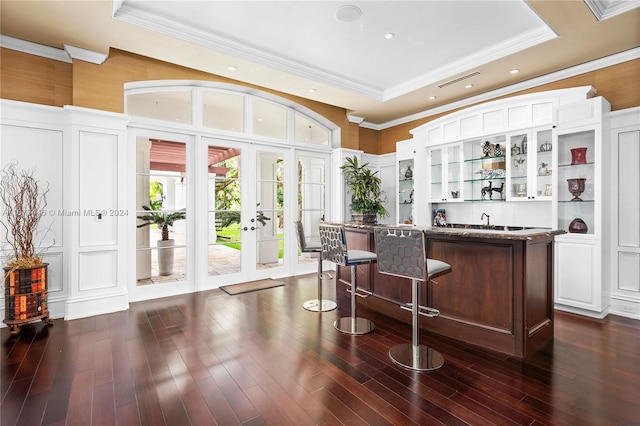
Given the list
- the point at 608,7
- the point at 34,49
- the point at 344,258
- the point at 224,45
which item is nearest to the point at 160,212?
the point at 34,49

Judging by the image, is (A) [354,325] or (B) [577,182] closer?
(A) [354,325]

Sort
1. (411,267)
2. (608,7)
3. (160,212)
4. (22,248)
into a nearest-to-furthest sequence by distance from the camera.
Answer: (411,267), (608,7), (22,248), (160,212)

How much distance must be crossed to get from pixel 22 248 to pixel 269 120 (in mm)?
3670

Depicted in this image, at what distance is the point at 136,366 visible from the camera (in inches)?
97.5

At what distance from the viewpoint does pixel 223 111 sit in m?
4.93

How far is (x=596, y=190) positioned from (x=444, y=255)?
2.13m

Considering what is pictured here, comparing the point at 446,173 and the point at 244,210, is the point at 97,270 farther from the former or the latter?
the point at 446,173

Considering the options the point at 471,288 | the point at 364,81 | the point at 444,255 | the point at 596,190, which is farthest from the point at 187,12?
the point at 596,190

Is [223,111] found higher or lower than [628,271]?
higher

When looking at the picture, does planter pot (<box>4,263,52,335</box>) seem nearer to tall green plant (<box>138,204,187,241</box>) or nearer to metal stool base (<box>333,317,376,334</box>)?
tall green plant (<box>138,204,187,241</box>)


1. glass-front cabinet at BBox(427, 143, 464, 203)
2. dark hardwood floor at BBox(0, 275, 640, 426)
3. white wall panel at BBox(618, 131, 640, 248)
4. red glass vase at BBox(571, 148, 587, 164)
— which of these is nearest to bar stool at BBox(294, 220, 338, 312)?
dark hardwood floor at BBox(0, 275, 640, 426)

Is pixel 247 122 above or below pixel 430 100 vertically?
below

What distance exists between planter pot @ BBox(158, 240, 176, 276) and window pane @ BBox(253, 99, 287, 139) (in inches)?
86.9

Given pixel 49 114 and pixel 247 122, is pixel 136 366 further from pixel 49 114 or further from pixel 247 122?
pixel 247 122
